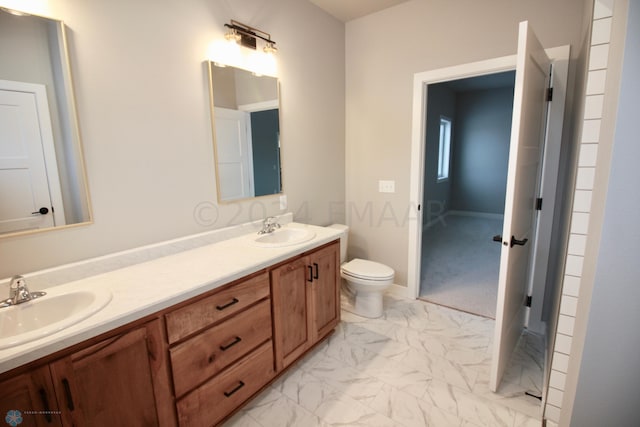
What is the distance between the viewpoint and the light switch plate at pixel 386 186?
2969mm

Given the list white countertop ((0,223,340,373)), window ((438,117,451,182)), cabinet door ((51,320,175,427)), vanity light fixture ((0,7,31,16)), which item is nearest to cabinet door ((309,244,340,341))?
white countertop ((0,223,340,373))

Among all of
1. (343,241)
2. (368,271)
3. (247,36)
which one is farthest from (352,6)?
(368,271)

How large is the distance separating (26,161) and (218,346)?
1157 mm

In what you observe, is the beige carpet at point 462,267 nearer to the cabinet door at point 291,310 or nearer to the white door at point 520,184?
the white door at point 520,184

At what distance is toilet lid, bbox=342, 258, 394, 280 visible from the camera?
254cm

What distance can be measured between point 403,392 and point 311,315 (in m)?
0.71

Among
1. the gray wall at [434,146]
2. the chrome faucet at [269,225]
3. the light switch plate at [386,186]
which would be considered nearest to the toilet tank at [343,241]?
the light switch plate at [386,186]

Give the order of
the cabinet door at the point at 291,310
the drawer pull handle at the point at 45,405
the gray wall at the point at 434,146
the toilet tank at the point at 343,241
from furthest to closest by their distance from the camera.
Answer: the gray wall at the point at 434,146 → the toilet tank at the point at 343,241 → the cabinet door at the point at 291,310 → the drawer pull handle at the point at 45,405

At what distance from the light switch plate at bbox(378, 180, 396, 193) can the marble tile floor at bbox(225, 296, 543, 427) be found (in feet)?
4.03

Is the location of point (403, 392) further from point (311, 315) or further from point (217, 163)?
point (217, 163)

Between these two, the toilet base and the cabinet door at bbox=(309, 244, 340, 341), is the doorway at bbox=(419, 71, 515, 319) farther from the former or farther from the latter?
the cabinet door at bbox=(309, 244, 340, 341)

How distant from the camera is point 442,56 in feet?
8.33

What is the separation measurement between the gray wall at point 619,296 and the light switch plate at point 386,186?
2.12m

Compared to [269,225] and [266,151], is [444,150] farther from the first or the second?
[269,225]
